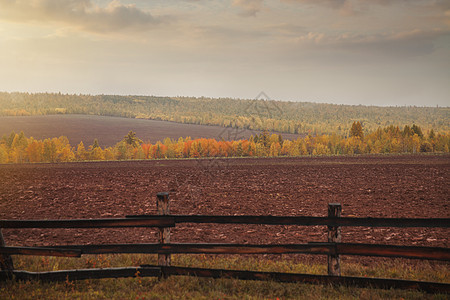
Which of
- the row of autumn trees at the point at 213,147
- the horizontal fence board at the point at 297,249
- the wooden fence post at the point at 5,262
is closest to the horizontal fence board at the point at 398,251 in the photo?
the horizontal fence board at the point at 297,249

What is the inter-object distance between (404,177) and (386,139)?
2523 inches

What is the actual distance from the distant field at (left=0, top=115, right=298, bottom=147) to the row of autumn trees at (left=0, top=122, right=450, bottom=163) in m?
12.3

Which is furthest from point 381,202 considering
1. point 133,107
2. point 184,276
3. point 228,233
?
point 133,107

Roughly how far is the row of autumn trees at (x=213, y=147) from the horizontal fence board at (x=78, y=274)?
221ft

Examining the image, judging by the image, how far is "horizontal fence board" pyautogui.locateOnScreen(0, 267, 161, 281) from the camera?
7051mm

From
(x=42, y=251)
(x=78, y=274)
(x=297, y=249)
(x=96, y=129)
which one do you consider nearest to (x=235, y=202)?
(x=297, y=249)

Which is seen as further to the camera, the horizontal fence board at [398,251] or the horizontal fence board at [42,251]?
the horizontal fence board at [42,251]

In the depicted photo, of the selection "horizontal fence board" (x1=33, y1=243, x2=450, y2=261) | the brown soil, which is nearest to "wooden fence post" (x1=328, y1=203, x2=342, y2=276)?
"horizontal fence board" (x1=33, y1=243, x2=450, y2=261)

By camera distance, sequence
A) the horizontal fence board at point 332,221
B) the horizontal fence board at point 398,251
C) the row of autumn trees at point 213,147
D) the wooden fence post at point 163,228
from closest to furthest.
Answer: the horizontal fence board at point 398,251 → the horizontal fence board at point 332,221 → the wooden fence post at point 163,228 → the row of autumn trees at point 213,147

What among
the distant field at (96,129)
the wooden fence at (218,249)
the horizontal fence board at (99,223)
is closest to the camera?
the wooden fence at (218,249)

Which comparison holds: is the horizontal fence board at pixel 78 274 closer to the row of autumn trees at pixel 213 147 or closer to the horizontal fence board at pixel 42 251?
the horizontal fence board at pixel 42 251

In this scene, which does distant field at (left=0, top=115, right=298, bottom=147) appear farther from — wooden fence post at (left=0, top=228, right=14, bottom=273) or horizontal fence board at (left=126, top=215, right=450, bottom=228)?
wooden fence post at (left=0, top=228, right=14, bottom=273)

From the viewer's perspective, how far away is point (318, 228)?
15.6 metres

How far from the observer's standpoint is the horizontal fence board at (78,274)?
23.1 ft
